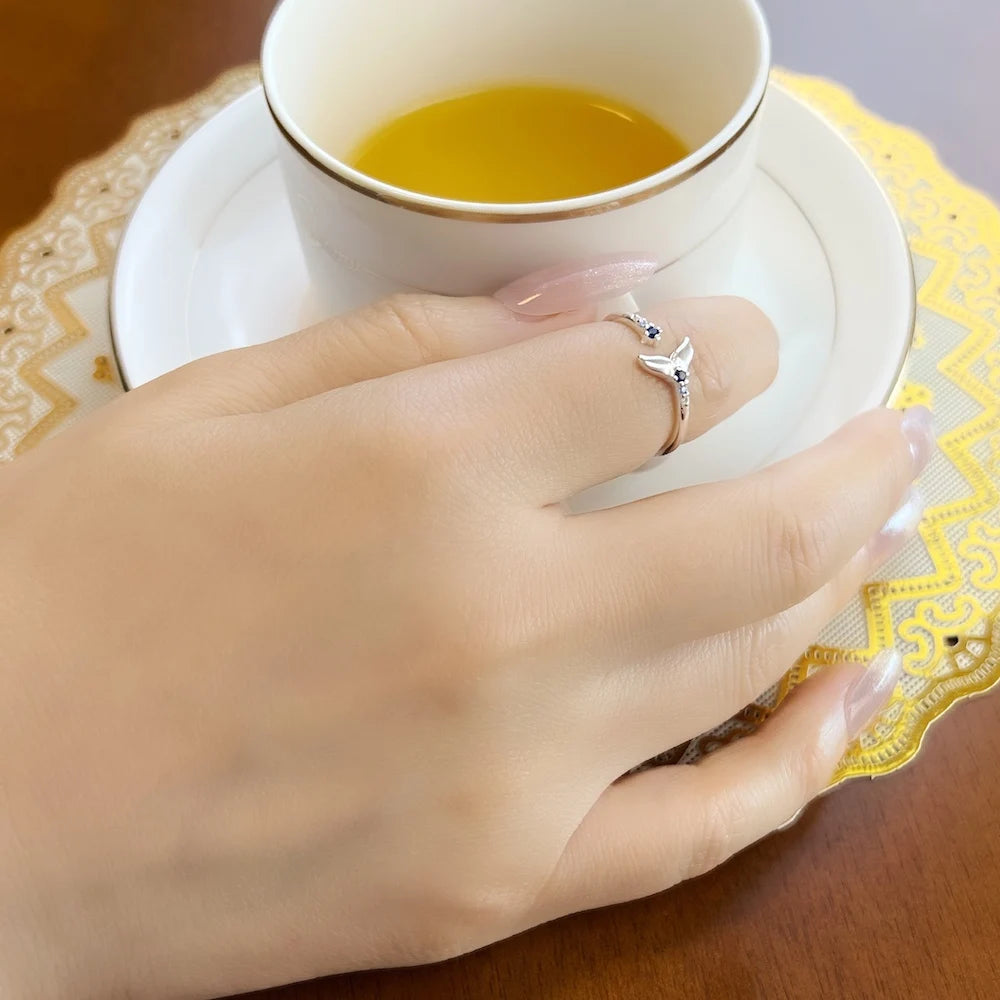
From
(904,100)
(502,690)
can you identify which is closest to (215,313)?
(502,690)

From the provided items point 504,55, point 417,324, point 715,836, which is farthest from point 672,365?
point 504,55

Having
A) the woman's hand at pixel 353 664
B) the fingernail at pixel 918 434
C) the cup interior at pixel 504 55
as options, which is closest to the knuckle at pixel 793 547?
the woman's hand at pixel 353 664

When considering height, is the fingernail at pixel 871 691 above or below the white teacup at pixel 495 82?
below

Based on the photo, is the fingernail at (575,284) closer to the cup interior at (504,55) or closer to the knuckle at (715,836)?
the cup interior at (504,55)

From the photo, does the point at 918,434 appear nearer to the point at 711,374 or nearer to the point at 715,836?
the point at 711,374

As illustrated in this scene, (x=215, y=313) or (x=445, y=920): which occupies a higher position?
(x=215, y=313)

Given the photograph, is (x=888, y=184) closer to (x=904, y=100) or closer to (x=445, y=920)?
(x=904, y=100)
